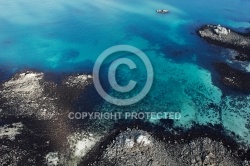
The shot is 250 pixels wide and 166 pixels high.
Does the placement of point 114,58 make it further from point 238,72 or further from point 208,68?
point 238,72

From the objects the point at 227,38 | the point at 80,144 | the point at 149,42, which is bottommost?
the point at 80,144

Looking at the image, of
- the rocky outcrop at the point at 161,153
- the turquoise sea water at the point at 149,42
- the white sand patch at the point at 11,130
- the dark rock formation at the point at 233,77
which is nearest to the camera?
the rocky outcrop at the point at 161,153

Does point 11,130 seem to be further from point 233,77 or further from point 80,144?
point 233,77

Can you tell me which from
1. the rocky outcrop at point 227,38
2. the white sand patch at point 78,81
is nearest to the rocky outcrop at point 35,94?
the white sand patch at point 78,81

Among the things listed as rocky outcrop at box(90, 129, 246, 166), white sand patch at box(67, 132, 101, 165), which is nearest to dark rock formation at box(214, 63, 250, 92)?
rocky outcrop at box(90, 129, 246, 166)

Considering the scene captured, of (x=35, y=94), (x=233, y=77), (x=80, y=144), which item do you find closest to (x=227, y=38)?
(x=233, y=77)

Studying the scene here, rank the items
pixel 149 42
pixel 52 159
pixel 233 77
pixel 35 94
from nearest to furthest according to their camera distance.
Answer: pixel 52 159, pixel 35 94, pixel 233 77, pixel 149 42

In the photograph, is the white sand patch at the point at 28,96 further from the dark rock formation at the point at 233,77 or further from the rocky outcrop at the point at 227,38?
the rocky outcrop at the point at 227,38

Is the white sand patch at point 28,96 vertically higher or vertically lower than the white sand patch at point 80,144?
higher
